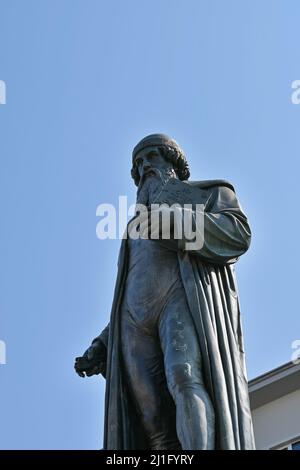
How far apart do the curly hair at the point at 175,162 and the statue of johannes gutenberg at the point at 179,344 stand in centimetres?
42

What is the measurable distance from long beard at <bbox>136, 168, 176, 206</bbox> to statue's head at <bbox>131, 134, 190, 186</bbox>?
0.19ft

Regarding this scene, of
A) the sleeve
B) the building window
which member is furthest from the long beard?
the building window

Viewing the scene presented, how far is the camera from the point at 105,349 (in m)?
12.6

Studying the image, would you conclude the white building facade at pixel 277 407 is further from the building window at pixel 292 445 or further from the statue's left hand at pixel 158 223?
the statue's left hand at pixel 158 223

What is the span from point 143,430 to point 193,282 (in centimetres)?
133

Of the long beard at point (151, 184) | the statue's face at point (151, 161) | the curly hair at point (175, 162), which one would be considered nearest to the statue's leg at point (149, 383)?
the long beard at point (151, 184)

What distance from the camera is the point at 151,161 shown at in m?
13.0

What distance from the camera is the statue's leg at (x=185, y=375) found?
10688mm

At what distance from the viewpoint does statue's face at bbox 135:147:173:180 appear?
13.0m

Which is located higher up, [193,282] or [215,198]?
[215,198]
